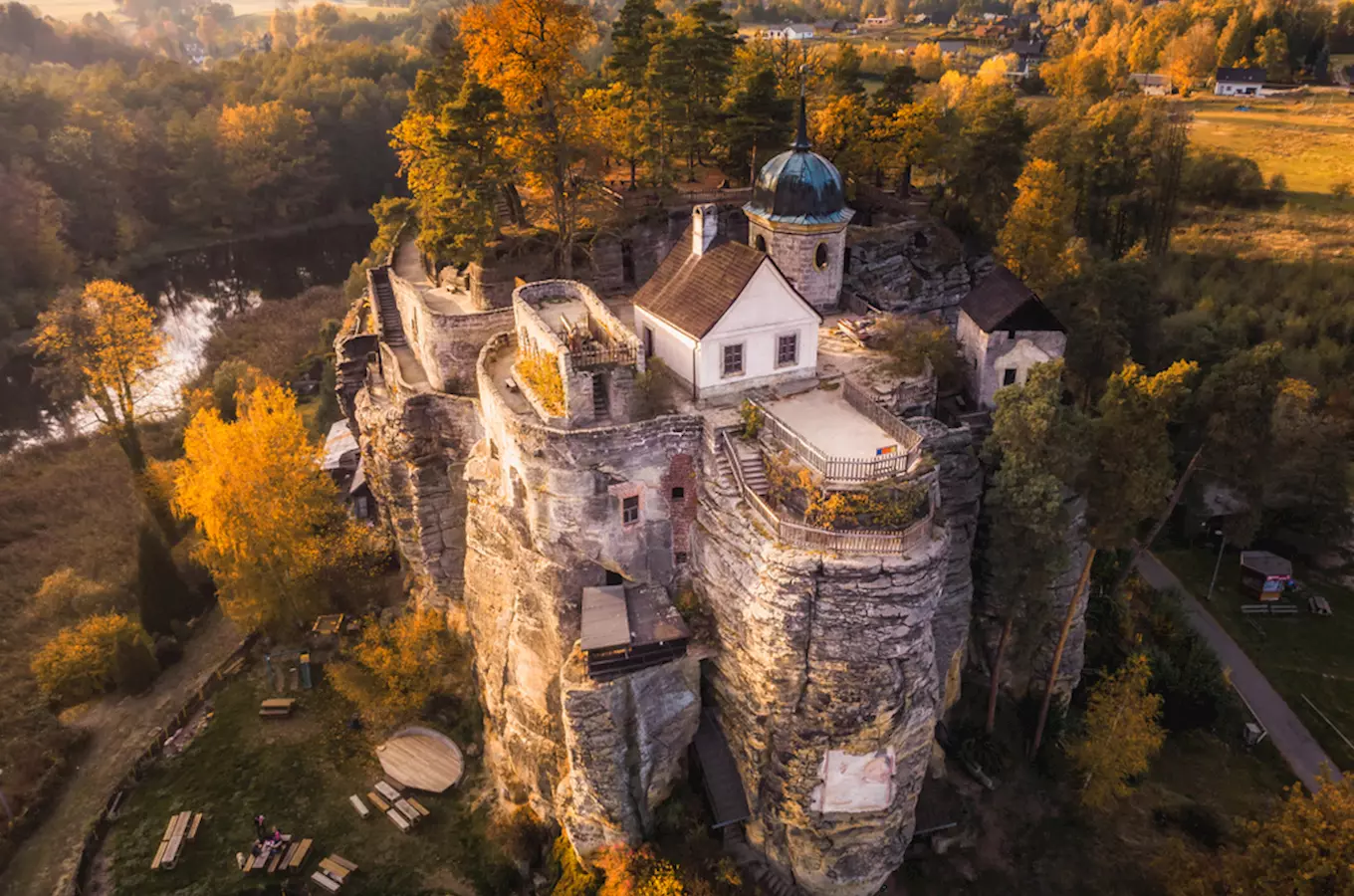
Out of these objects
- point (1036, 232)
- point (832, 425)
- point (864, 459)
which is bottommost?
point (832, 425)

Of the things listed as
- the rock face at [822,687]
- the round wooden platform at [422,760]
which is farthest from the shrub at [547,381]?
the round wooden platform at [422,760]

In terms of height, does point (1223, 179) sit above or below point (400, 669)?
above

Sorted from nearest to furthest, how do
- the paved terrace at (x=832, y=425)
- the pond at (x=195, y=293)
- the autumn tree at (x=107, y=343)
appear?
the paved terrace at (x=832, y=425)
the autumn tree at (x=107, y=343)
the pond at (x=195, y=293)

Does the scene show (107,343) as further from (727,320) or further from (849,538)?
(849,538)

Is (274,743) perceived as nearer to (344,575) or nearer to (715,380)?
(344,575)

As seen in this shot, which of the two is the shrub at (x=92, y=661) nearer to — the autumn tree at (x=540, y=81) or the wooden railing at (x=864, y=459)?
the autumn tree at (x=540, y=81)

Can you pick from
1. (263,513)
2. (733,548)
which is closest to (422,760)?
(263,513)

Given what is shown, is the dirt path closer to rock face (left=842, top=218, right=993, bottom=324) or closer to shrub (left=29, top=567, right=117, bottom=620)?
shrub (left=29, top=567, right=117, bottom=620)
